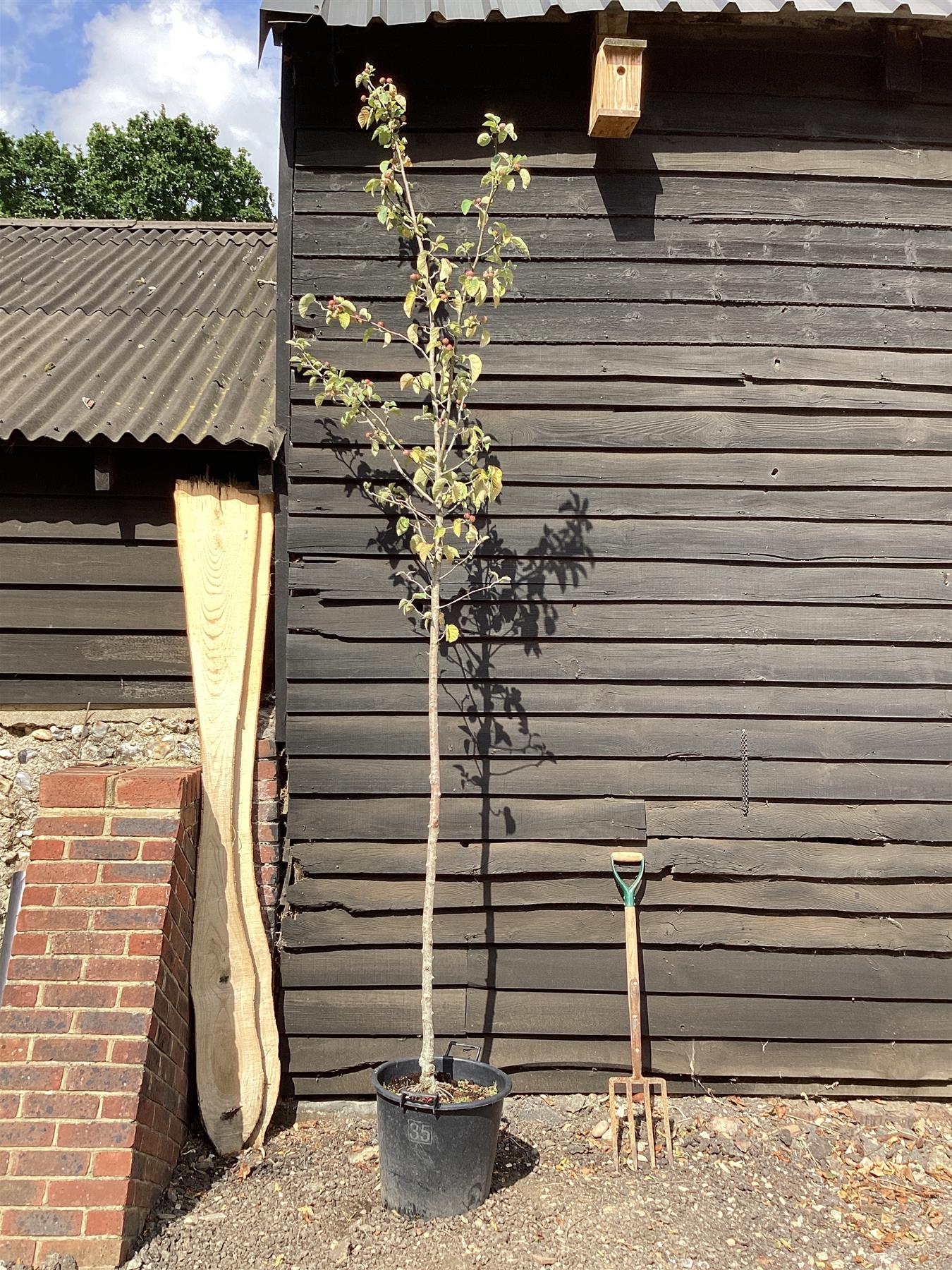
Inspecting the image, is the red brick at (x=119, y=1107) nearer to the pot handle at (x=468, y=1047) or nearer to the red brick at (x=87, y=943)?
the red brick at (x=87, y=943)

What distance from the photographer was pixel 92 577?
4039 mm

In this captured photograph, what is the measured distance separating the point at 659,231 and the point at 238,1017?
381cm

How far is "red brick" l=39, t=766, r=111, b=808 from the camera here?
3268 millimetres

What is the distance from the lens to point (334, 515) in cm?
397

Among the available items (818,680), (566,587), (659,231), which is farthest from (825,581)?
(659,231)

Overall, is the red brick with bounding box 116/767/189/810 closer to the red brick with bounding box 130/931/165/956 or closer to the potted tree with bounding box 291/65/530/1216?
the red brick with bounding box 130/931/165/956

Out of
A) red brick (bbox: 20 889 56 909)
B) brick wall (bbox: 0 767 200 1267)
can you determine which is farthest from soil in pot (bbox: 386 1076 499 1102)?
red brick (bbox: 20 889 56 909)

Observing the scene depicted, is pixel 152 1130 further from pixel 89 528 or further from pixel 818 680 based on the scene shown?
pixel 818 680

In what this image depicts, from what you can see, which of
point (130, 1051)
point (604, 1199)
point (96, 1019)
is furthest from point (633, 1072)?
point (96, 1019)

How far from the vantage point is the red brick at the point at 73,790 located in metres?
3.27

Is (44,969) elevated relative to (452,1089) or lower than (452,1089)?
elevated

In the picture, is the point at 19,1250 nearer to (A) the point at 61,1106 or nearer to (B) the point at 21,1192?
(B) the point at 21,1192

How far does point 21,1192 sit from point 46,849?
1.05 meters

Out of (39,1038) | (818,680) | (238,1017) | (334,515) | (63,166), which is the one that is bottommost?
(238,1017)
